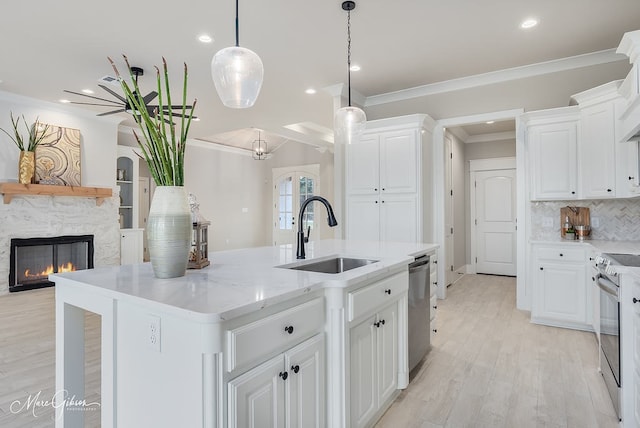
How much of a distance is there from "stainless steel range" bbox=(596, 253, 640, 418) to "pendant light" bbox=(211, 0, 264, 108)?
2.15m

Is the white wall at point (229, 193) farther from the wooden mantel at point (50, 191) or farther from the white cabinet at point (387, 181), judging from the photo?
the white cabinet at point (387, 181)

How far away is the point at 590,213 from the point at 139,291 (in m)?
4.30

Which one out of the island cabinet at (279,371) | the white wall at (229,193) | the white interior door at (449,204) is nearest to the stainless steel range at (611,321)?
the island cabinet at (279,371)

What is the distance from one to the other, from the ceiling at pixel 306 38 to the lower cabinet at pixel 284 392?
2.67 m

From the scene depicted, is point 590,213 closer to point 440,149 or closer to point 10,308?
point 440,149

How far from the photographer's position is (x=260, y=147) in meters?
9.30

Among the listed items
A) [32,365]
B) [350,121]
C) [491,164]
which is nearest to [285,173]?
[491,164]

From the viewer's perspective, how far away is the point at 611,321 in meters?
2.00

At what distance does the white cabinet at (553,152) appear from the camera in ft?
11.8

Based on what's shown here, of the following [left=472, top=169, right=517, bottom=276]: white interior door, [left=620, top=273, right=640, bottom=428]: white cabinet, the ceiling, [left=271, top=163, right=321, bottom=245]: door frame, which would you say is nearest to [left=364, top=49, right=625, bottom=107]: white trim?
the ceiling

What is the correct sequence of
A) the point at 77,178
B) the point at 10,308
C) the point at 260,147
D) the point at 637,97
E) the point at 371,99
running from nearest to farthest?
the point at 637,97 < the point at 10,308 < the point at 371,99 < the point at 77,178 < the point at 260,147

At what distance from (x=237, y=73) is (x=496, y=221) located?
20.0ft

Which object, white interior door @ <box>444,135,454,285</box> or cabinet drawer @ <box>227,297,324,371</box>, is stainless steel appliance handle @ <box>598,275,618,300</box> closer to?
cabinet drawer @ <box>227,297,324,371</box>

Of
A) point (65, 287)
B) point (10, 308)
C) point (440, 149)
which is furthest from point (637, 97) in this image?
point (10, 308)
